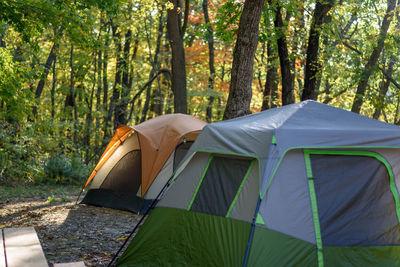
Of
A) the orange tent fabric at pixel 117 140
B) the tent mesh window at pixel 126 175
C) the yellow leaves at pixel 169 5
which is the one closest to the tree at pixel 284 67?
the yellow leaves at pixel 169 5

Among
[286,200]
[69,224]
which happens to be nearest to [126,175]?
[69,224]

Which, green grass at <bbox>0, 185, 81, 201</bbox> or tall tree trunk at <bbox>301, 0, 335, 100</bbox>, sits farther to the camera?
tall tree trunk at <bbox>301, 0, 335, 100</bbox>

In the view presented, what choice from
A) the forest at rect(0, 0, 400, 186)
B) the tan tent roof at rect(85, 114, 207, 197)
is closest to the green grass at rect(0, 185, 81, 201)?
the forest at rect(0, 0, 400, 186)

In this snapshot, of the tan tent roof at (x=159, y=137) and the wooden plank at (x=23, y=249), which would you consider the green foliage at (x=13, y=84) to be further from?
the wooden plank at (x=23, y=249)

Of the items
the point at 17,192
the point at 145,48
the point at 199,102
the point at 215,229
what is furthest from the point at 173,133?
the point at 199,102

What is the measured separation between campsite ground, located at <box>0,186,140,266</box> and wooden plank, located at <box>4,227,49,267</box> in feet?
3.31

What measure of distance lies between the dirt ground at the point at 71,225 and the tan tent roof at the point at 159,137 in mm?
896

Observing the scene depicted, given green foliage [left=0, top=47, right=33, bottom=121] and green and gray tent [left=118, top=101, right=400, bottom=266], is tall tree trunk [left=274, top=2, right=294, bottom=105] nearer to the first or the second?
green foliage [left=0, top=47, right=33, bottom=121]

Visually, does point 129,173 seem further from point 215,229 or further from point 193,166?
point 215,229

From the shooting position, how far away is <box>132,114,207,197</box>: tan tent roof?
25.7 feet

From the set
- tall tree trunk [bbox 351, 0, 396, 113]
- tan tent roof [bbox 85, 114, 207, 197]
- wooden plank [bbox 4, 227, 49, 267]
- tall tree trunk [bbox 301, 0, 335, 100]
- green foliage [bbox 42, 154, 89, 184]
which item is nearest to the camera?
wooden plank [bbox 4, 227, 49, 267]

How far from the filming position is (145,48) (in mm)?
19938

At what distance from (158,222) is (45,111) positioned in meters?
20.6

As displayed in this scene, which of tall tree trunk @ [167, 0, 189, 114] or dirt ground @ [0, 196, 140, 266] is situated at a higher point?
tall tree trunk @ [167, 0, 189, 114]
